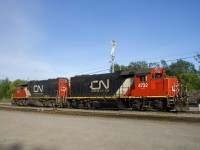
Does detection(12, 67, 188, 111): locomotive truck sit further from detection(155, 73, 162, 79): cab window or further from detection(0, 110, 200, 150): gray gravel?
detection(0, 110, 200, 150): gray gravel

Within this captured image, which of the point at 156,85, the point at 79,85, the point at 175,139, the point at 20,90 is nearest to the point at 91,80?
the point at 79,85

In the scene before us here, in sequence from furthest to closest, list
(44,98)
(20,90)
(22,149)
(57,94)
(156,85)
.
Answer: (20,90) → (44,98) → (57,94) → (156,85) → (22,149)

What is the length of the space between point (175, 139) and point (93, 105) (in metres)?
19.2

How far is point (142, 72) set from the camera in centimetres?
2362

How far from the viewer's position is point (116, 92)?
25938 mm

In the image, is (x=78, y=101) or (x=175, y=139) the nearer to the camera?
(x=175, y=139)

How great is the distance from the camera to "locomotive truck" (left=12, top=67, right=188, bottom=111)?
21.9 m

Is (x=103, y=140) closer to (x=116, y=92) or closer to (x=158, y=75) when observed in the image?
(x=158, y=75)

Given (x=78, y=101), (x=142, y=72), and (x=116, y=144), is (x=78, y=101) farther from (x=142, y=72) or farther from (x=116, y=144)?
(x=116, y=144)

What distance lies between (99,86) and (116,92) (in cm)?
271

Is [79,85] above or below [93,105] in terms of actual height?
above

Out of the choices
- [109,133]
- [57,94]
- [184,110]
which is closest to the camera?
[109,133]

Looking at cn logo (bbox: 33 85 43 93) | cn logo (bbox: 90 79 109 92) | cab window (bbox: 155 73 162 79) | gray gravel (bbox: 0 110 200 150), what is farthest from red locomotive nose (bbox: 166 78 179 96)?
cn logo (bbox: 33 85 43 93)

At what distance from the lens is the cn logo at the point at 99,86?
27138mm
